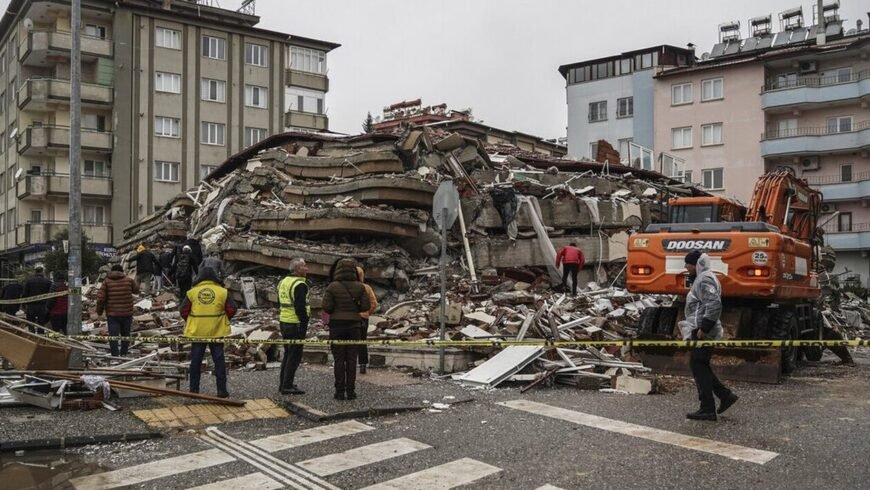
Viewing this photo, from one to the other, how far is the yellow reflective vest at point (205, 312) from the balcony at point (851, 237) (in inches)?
1567

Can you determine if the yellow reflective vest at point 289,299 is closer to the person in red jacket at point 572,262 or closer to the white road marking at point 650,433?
the white road marking at point 650,433

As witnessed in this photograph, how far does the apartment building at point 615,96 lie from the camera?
4800cm

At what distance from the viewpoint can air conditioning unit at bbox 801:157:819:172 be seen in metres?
43.8

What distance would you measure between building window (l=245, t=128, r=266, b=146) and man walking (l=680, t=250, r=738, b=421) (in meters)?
40.5

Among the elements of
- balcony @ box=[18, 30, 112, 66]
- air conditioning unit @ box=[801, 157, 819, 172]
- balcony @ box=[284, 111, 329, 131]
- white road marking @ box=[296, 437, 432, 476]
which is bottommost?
white road marking @ box=[296, 437, 432, 476]

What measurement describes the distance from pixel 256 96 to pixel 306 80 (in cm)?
355

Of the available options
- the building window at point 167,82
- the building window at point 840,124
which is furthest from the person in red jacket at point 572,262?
the building window at point 167,82

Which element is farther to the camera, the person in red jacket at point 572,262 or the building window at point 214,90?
the building window at point 214,90

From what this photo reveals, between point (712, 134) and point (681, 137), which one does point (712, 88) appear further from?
point (681, 137)

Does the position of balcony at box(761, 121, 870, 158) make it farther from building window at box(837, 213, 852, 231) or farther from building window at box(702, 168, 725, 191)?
building window at box(837, 213, 852, 231)

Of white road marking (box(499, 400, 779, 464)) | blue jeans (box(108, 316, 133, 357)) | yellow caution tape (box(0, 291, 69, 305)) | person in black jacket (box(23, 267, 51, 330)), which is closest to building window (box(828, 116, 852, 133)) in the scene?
white road marking (box(499, 400, 779, 464))

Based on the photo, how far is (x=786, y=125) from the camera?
146 ft

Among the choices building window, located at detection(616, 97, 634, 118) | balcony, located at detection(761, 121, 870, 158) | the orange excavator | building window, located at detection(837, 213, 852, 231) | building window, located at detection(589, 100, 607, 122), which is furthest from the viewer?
building window, located at detection(589, 100, 607, 122)

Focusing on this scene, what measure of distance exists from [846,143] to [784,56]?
5916 mm
